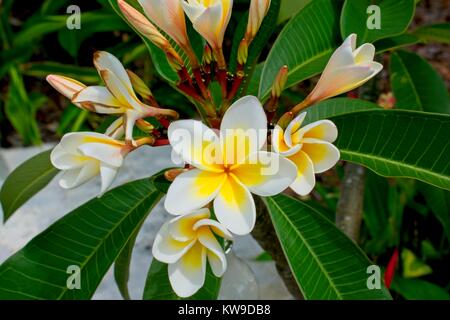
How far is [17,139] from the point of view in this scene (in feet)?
8.13

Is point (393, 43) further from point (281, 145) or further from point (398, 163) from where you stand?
point (281, 145)

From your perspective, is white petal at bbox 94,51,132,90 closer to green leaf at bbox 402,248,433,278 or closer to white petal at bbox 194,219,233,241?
white petal at bbox 194,219,233,241

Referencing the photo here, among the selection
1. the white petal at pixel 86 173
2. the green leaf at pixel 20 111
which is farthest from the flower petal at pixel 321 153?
the green leaf at pixel 20 111

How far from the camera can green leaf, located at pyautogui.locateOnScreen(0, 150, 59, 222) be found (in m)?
1.06

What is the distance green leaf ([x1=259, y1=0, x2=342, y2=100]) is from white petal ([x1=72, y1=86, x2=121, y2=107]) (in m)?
0.30

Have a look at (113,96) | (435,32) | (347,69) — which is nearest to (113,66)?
(113,96)

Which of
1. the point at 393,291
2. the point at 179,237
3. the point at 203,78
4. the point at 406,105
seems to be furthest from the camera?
the point at 393,291

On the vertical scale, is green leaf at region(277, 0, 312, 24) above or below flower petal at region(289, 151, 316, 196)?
above

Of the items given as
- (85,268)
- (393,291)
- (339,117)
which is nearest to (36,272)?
(85,268)

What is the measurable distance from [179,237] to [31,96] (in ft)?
6.44

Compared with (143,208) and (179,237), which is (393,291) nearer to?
(143,208)

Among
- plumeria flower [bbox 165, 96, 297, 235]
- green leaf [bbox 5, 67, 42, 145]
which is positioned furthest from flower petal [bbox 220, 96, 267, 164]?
green leaf [bbox 5, 67, 42, 145]

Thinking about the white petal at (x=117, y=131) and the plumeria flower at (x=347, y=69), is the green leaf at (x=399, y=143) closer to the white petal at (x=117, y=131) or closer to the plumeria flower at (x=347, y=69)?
the plumeria flower at (x=347, y=69)

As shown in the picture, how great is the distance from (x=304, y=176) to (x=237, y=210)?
77mm
